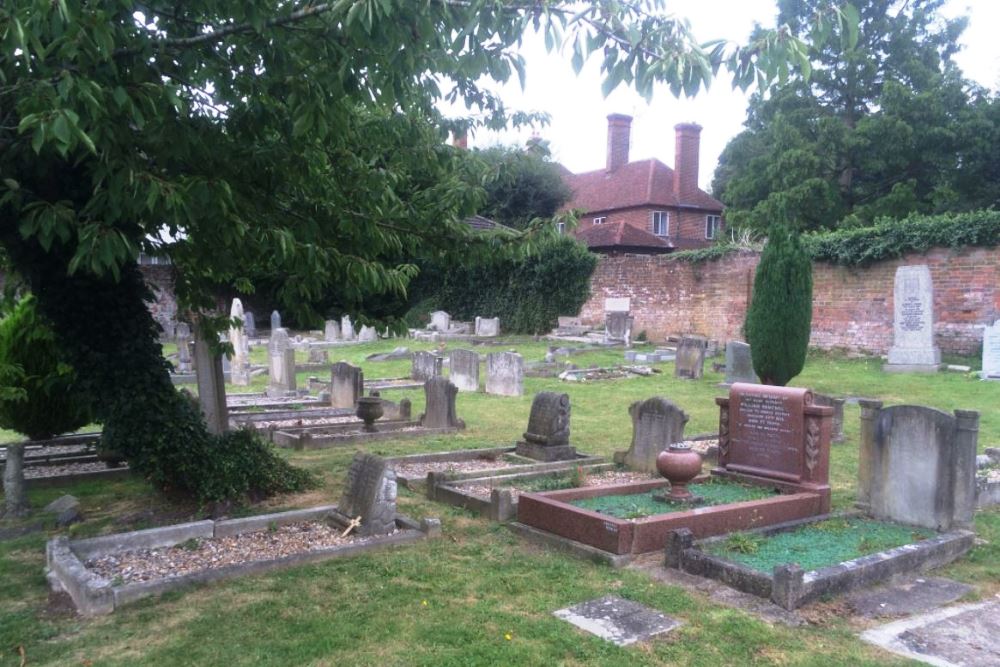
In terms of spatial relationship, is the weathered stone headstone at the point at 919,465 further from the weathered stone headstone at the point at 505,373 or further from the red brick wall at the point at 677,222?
the red brick wall at the point at 677,222

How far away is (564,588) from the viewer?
5621mm

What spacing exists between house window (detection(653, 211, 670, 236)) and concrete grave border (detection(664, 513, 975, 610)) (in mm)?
36271

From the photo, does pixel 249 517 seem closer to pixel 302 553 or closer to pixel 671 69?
pixel 302 553

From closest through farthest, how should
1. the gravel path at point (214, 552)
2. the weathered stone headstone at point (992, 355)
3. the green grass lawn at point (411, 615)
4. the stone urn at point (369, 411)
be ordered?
1. the green grass lawn at point (411, 615)
2. the gravel path at point (214, 552)
3. the stone urn at point (369, 411)
4. the weathered stone headstone at point (992, 355)

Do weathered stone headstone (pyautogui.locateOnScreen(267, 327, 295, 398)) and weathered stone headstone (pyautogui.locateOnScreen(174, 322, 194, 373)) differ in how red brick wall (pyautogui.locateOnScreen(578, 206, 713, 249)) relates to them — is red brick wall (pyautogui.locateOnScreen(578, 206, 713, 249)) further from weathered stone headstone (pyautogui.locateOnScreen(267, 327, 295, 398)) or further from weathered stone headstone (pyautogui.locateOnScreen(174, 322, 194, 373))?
weathered stone headstone (pyautogui.locateOnScreen(267, 327, 295, 398))

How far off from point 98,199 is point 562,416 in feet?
20.5

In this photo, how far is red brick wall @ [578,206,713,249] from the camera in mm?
41719

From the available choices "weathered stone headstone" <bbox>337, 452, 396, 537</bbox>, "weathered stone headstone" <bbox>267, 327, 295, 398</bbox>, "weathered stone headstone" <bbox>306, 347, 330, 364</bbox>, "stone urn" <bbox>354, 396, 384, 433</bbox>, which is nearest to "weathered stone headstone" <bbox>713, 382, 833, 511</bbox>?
"weathered stone headstone" <bbox>337, 452, 396, 537</bbox>

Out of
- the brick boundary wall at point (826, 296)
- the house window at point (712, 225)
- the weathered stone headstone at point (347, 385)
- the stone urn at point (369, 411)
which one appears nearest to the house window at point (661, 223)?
the house window at point (712, 225)

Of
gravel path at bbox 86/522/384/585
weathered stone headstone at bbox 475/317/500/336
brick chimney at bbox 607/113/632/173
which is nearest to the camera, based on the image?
gravel path at bbox 86/522/384/585

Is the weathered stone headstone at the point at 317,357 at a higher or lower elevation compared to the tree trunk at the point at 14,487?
higher

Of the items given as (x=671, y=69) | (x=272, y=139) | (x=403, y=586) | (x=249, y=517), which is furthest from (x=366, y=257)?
(x=671, y=69)

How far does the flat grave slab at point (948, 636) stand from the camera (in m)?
4.57

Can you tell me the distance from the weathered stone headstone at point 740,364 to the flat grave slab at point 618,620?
1276cm
